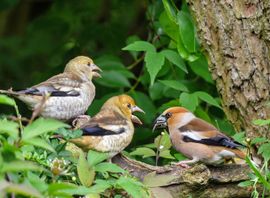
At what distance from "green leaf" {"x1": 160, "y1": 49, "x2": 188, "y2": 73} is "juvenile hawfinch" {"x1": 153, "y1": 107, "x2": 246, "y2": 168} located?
2.88 ft

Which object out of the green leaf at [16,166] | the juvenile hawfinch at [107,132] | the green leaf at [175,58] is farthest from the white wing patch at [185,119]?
the green leaf at [16,166]

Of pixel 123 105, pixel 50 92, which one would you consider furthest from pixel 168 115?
pixel 50 92

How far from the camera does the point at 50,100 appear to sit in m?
5.89

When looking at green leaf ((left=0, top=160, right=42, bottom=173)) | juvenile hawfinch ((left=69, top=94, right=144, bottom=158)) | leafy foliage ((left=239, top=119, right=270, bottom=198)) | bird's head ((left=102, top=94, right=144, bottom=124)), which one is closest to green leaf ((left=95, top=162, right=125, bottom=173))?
juvenile hawfinch ((left=69, top=94, right=144, bottom=158))

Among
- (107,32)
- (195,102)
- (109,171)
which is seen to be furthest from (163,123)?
(107,32)

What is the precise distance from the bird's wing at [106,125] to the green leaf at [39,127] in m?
1.63

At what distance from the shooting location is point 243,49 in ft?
20.8

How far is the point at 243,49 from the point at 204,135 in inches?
38.1

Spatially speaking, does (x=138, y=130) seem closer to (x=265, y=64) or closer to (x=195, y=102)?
(x=195, y=102)

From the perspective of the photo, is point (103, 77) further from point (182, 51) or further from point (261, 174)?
point (261, 174)

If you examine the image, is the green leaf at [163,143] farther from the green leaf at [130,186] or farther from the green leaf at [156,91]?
the green leaf at [156,91]

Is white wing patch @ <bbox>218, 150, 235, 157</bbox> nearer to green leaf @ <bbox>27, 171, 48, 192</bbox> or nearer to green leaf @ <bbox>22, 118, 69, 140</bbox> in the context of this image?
green leaf @ <bbox>27, 171, 48, 192</bbox>

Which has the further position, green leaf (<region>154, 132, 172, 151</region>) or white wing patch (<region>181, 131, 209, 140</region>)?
green leaf (<region>154, 132, 172, 151</region>)

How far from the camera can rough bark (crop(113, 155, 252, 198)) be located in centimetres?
533
